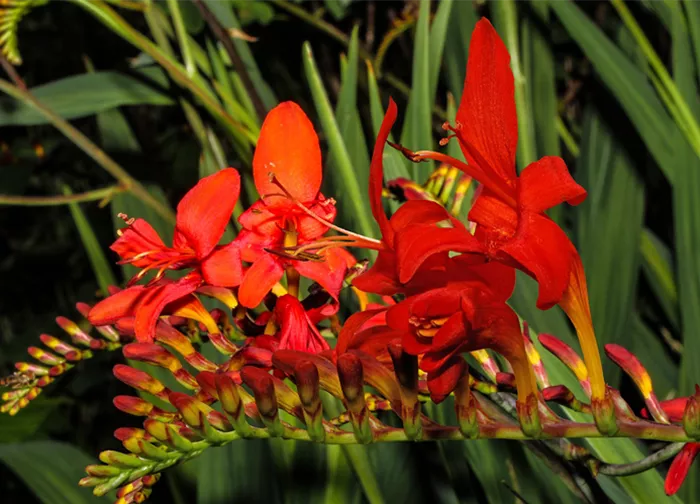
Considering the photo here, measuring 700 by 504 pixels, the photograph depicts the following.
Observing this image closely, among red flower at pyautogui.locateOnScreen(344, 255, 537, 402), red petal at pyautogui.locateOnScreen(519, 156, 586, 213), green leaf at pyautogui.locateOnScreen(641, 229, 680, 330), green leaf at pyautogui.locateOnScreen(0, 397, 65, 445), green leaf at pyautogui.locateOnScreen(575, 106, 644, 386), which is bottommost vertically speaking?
green leaf at pyautogui.locateOnScreen(641, 229, 680, 330)

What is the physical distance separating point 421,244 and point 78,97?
609 mm

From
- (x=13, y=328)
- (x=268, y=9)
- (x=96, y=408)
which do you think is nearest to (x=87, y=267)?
(x=96, y=408)

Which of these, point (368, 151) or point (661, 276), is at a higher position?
point (368, 151)

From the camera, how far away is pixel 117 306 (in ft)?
1.20

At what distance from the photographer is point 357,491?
0.51m

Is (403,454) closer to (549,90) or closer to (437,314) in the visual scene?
(437,314)

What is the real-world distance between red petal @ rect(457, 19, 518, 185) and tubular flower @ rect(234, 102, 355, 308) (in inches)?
3.4

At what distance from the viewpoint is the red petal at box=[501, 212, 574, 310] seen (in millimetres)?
280

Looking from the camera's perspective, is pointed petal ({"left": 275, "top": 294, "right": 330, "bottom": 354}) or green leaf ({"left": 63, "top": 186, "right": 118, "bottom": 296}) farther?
green leaf ({"left": 63, "top": 186, "right": 118, "bottom": 296})

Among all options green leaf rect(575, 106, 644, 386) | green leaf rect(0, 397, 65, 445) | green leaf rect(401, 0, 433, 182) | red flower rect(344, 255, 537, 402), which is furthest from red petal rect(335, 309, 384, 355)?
green leaf rect(0, 397, 65, 445)

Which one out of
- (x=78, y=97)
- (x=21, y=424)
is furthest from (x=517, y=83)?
(x=21, y=424)

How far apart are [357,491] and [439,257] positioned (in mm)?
247

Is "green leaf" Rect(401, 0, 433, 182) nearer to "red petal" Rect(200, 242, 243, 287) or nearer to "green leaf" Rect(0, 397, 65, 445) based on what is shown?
"red petal" Rect(200, 242, 243, 287)

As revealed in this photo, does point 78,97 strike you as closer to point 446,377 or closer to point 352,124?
point 352,124
